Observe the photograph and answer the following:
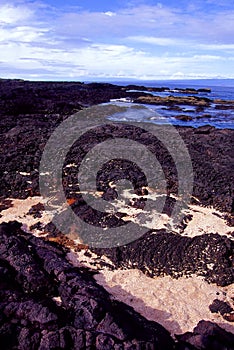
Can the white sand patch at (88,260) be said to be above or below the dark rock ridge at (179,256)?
below

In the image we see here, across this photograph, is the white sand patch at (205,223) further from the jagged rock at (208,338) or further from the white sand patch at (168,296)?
the jagged rock at (208,338)

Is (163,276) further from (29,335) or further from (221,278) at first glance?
(29,335)

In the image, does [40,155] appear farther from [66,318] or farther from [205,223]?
[66,318]

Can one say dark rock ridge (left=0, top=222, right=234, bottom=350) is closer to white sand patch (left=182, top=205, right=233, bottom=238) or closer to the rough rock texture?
the rough rock texture

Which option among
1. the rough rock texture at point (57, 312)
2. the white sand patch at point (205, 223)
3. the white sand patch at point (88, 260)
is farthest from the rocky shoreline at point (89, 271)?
the white sand patch at point (205, 223)

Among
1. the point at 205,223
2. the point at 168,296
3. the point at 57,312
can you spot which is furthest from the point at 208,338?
the point at 205,223

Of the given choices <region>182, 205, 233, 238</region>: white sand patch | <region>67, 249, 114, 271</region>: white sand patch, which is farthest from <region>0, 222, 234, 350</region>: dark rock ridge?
<region>182, 205, 233, 238</region>: white sand patch
